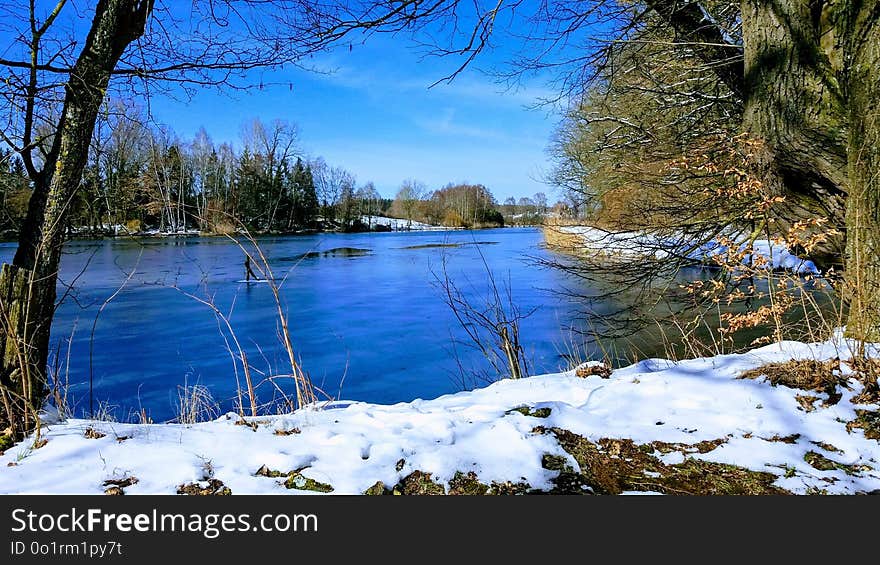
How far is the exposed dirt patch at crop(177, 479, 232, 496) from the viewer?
5.79 feet

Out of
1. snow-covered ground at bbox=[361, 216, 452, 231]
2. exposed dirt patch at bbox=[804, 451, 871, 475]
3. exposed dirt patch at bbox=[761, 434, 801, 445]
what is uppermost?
snow-covered ground at bbox=[361, 216, 452, 231]

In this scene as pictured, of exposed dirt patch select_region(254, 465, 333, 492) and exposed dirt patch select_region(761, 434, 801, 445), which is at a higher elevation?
exposed dirt patch select_region(761, 434, 801, 445)

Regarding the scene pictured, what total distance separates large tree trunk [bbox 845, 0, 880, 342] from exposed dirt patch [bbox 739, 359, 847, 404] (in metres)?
0.72

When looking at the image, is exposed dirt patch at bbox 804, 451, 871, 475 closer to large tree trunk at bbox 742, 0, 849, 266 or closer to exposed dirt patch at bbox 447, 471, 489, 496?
exposed dirt patch at bbox 447, 471, 489, 496

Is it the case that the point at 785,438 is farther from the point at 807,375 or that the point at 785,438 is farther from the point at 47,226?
the point at 47,226

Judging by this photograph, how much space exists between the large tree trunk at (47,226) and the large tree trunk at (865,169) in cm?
467

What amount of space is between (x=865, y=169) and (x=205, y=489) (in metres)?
4.36

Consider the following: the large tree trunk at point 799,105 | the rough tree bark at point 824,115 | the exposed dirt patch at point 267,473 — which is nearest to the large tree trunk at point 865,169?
the rough tree bark at point 824,115

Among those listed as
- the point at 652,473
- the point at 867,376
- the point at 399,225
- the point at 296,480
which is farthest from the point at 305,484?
the point at 399,225

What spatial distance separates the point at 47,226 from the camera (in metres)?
2.64

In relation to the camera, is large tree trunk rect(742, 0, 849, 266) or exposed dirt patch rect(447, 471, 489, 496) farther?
large tree trunk rect(742, 0, 849, 266)

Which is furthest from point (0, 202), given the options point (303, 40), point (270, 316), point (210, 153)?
point (210, 153)

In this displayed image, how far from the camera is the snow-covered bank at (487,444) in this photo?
1854mm

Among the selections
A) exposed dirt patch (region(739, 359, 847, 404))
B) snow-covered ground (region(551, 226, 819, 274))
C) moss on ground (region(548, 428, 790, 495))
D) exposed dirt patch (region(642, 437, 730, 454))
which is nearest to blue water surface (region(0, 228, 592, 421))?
snow-covered ground (region(551, 226, 819, 274))
